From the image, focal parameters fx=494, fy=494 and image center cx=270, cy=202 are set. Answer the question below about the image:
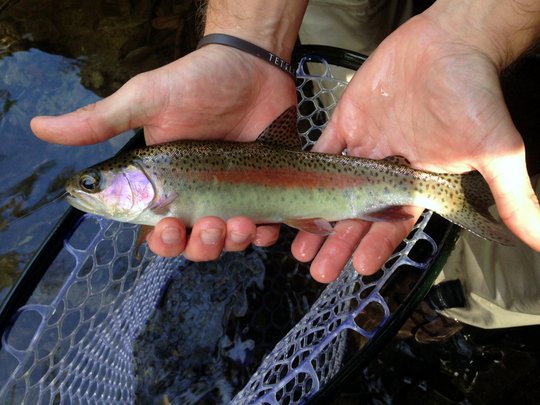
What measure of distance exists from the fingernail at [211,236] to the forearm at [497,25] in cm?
166

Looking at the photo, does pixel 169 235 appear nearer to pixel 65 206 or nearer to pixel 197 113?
pixel 197 113

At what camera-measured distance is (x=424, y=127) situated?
2.78m

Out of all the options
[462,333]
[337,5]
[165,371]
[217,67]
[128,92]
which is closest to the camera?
[128,92]

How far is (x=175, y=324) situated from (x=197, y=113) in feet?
5.25

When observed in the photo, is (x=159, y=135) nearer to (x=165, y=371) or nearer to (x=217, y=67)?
(x=217, y=67)

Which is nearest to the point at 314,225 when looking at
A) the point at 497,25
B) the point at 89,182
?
the point at 89,182

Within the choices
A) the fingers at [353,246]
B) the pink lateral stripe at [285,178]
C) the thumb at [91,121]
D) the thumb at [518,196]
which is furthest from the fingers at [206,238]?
the thumb at [518,196]

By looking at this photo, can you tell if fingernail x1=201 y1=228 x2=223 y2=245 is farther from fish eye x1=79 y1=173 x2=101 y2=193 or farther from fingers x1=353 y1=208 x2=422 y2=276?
fingers x1=353 y1=208 x2=422 y2=276

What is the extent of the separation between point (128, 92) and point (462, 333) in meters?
2.95

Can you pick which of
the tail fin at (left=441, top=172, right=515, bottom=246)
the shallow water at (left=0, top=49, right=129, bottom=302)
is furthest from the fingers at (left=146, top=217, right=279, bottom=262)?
the shallow water at (left=0, top=49, right=129, bottom=302)

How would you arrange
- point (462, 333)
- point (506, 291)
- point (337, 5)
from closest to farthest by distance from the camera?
point (506, 291), point (462, 333), point (337, 5)

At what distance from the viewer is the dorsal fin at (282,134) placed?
2881 millimetres

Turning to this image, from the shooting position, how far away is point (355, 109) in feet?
10.4

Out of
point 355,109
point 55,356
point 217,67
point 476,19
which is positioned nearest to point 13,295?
point 55,356
